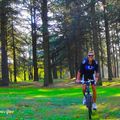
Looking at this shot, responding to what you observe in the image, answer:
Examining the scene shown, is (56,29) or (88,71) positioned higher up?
(56,29)

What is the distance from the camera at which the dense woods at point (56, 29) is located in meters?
35.2

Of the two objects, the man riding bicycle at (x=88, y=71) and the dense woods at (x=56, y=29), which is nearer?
the man riding bicycle at (x=88, y=71)

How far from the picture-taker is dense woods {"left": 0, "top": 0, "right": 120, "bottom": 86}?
35.2 m

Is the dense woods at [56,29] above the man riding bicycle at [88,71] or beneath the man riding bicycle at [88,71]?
above

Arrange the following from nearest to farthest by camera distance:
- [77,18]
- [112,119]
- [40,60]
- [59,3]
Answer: [112,119]
[59,3]
[77,18]
[40,60]

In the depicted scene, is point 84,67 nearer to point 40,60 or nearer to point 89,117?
point 89,117

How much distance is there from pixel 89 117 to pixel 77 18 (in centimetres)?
3132

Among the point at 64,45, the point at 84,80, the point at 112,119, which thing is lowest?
the point at 112,119

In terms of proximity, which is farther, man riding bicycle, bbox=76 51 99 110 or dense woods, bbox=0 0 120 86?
dense woods, bbox=0 0 120 86

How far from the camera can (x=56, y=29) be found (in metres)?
53.5

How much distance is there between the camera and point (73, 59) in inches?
2320

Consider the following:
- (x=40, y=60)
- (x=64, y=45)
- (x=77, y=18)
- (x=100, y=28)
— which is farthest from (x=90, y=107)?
(x=40, y=60)

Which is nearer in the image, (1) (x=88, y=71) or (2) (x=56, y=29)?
(1) (x=88, y=71)

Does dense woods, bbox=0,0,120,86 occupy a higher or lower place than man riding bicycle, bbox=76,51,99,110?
higher
